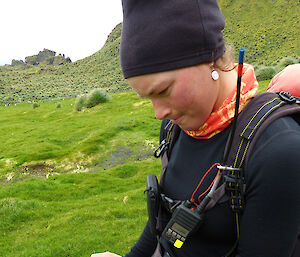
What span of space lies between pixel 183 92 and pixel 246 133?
0.42m

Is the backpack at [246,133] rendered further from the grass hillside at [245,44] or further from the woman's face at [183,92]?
the grass hillside at [245,44]

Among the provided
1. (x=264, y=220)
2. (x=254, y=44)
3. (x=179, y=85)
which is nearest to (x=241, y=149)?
(x=264, y=220)

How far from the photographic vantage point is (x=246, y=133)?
1354 millimetres

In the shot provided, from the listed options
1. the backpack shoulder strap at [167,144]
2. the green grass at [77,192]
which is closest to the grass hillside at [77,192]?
the green grass at [77,192]

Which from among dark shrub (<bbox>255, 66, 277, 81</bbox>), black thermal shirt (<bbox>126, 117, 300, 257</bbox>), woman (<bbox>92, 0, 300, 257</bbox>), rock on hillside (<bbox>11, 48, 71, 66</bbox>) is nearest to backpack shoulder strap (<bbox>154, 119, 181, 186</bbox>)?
woman (<bbox>92, 0, 300, 257</bbox>)

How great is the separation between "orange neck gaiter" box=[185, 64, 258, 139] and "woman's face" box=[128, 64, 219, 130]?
0.15ft

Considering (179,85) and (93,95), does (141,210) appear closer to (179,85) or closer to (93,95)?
(179,85)

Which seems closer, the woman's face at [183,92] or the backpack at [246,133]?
the backpack at [246,133]

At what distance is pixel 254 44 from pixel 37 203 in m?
80.1

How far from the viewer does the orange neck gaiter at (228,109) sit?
1.53 meters

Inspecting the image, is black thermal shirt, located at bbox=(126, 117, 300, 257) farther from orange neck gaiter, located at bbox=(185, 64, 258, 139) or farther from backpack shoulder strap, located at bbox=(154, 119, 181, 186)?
backpack shoulder strap, located at bbox=(154, 119, 181, 186)

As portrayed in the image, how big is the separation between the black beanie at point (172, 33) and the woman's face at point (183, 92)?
5 centimetres

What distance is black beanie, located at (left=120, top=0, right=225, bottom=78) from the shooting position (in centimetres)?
135

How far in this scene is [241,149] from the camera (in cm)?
136
